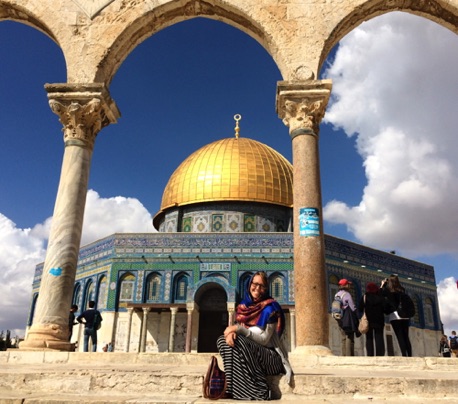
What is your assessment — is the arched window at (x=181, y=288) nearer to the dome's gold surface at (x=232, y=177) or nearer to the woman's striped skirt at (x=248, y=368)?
the dome's gold surface at (x=232, y=177)

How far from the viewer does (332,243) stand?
21.0 metres

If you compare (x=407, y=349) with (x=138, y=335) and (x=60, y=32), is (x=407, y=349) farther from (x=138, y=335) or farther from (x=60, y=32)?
(x=138, y=335)

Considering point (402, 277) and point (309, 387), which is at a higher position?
point (402, 277)

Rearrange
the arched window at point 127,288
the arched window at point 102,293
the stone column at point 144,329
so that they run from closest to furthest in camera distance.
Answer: the stone column at point 144,329
the arched window at point 127,288
the arched window at point 102,293

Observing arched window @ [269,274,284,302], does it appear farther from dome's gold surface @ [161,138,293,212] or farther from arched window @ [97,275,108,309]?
arched window @ [97,275,108,309]

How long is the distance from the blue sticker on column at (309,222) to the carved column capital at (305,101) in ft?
3.90

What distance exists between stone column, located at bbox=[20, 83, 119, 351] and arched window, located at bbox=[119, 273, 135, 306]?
13.8m

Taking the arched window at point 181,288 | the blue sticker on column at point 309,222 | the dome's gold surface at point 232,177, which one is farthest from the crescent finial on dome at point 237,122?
the blue sticker on column at point 309,222

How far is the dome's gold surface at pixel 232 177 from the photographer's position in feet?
78.5

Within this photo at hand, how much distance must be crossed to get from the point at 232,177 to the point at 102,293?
852 centimetres

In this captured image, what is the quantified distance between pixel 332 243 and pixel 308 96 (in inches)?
597

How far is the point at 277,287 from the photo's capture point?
19641 mm

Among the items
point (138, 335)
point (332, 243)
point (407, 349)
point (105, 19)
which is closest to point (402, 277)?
point (332, 243)

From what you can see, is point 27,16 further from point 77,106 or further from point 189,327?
point 189,327
